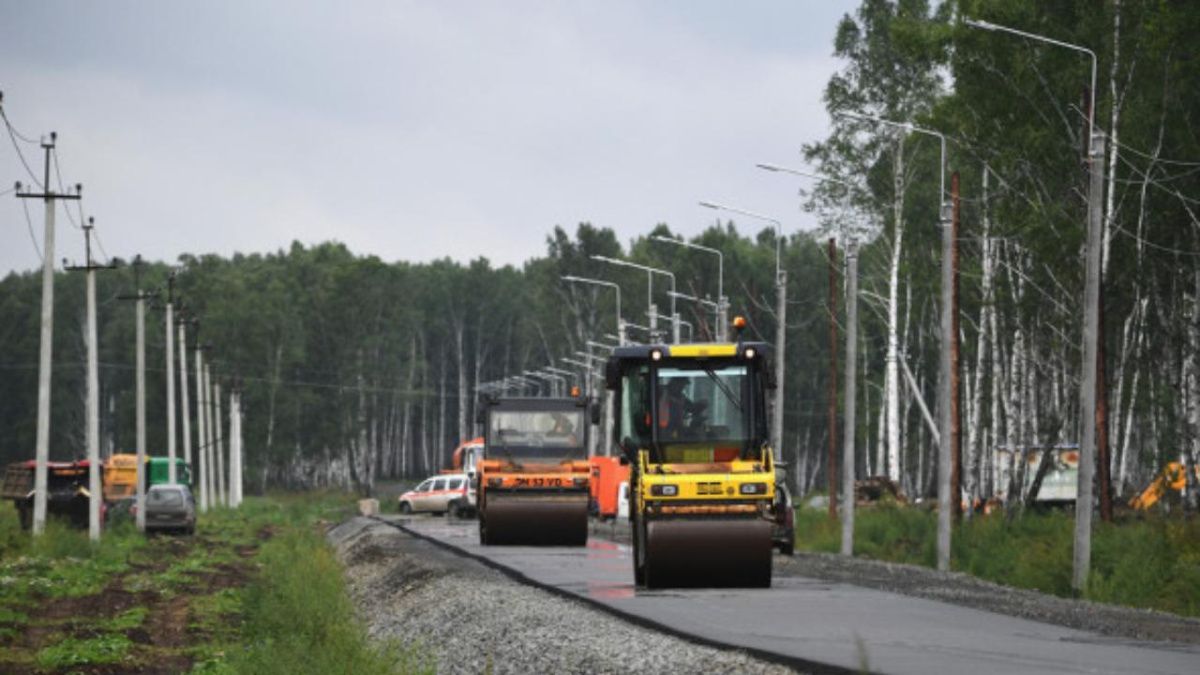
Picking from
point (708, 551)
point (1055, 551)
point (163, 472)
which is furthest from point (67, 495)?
point (708, 551)

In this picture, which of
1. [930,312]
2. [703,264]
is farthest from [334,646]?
[703,264]

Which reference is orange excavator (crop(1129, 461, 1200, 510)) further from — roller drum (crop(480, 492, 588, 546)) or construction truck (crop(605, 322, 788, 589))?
construction truck (crop(605, 322, 788, 589))

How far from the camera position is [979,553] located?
4069cm

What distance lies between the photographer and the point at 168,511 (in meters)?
74.7

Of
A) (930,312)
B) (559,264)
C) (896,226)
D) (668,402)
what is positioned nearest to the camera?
(668,402)

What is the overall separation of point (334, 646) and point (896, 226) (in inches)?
2061

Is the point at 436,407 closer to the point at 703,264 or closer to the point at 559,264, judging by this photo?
the point at 559,264

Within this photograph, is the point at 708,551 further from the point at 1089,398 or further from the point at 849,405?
the point at 849,405

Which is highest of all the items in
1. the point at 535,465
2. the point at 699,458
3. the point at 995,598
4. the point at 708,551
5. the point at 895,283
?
the point at 895,283

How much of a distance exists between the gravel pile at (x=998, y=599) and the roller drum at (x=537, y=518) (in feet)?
15.0

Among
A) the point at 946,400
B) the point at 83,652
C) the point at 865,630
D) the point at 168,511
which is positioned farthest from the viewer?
the point at 168,511

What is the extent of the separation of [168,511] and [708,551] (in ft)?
162

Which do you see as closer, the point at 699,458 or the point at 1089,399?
the point at 699,458

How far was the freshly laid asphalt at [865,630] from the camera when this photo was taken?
17.5 meters
